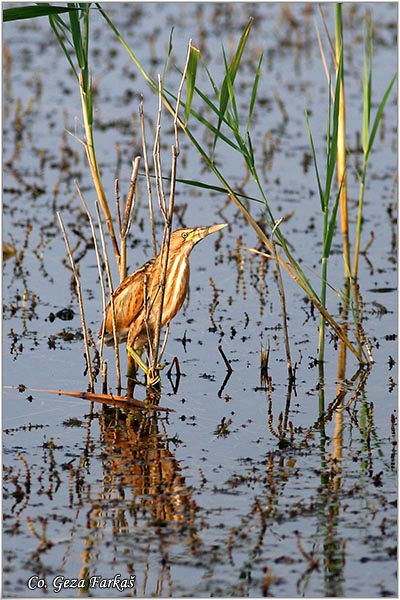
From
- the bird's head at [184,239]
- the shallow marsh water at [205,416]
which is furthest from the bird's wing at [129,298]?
the shallow marsh water at [205,416]

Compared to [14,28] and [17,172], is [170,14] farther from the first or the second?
[17,172]

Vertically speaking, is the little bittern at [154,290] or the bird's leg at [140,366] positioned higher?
the little bittern at [154,290]

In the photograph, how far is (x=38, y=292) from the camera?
7371 mm

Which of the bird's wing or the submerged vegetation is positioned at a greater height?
the submerged vegetation

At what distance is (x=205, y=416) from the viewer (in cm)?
557

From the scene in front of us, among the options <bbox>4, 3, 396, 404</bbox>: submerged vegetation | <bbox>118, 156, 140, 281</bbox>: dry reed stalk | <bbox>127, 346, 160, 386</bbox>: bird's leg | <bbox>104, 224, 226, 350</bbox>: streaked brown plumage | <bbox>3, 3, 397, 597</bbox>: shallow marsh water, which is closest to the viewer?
<bbox>3, 3, 397, 597</bbox>: shallow marsh water

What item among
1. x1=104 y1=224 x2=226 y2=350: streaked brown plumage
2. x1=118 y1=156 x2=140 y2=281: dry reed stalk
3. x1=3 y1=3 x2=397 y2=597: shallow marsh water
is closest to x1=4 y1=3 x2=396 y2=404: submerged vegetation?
x1=118 y1=156 x2=140 y2=281: dry reed stalk

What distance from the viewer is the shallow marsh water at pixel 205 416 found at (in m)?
4.02

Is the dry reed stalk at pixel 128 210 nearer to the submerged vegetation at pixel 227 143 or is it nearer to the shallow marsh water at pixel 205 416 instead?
the submerged vegetation at pixel 227 143

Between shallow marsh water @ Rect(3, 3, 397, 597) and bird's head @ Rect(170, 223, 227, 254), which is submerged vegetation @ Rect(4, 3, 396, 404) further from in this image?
shallow marsh water @ Rect(3, 3, 397, 597)

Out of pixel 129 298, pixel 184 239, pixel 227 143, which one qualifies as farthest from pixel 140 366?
pixel 227 143

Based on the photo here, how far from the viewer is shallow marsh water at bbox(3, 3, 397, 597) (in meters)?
4.02

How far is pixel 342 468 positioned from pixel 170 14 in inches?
470

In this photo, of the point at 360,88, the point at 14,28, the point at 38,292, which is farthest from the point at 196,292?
the point at 14,28
